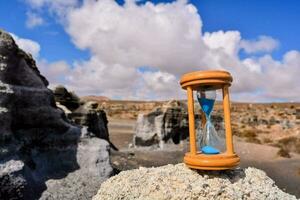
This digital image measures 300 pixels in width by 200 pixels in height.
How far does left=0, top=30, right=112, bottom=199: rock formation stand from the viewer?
710cm

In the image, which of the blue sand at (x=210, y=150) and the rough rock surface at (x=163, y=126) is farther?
the rough rock surface at (x=163, y=126)

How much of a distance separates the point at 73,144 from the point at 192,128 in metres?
5.45

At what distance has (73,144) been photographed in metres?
9.25

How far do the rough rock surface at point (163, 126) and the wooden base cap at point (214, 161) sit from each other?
17.4 meters

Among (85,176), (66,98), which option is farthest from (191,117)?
(66,98)

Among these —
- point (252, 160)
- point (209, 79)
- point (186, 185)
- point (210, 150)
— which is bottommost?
point (252, 160)

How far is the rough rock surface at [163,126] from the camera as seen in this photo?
22.3 m

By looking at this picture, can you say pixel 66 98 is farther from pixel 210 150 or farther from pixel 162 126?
pixel 210 150

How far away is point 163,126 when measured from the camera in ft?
73.6

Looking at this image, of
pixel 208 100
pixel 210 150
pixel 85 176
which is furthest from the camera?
pixel 85 176

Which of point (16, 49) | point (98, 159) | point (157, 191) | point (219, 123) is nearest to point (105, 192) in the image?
point (157, 191)

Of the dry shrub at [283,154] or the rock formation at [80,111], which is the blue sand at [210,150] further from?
the dry shrub at [283,154]

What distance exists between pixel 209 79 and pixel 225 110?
490 millimetres

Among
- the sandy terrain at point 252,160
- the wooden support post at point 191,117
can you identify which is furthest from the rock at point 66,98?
the wooden support post at point 191,117
